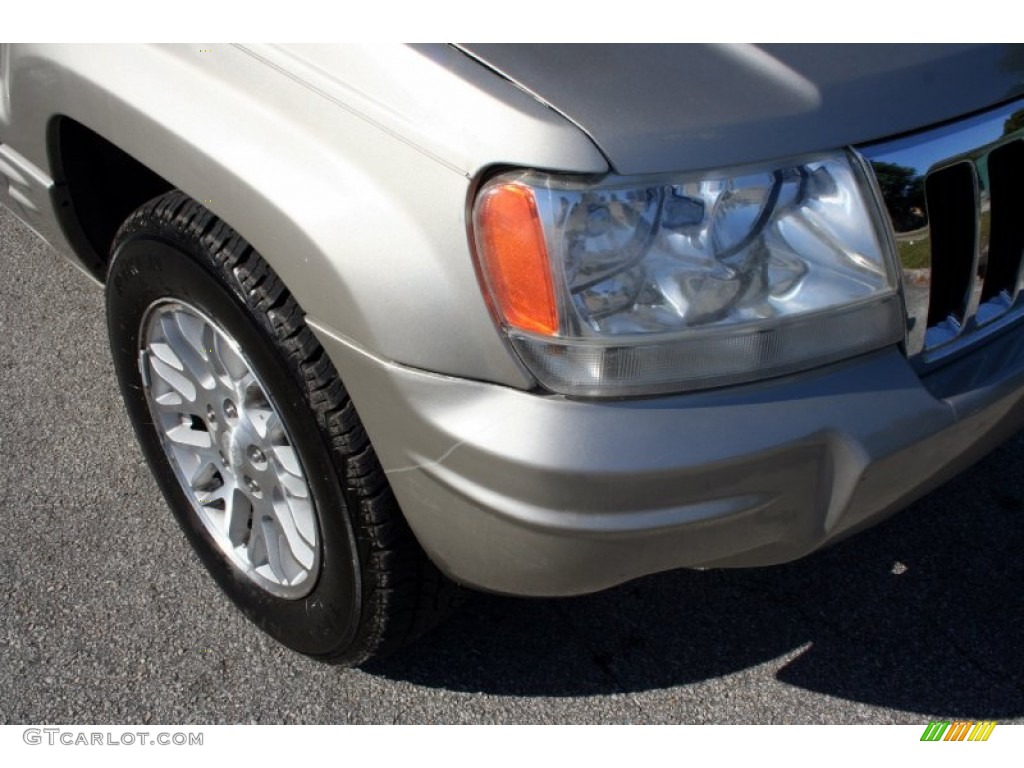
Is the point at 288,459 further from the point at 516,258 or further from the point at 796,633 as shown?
the point at 796,633

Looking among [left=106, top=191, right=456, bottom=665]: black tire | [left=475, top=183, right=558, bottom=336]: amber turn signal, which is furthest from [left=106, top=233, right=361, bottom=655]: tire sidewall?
[left=475, top=183, right=558, bottom=336]: amber turn signal

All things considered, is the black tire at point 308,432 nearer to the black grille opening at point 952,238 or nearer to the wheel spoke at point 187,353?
the wheel spoke at point 187,353

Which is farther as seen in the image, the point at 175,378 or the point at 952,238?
the point at 175,378

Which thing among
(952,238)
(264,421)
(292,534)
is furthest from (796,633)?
(264,421)

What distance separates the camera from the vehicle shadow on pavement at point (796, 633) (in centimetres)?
217

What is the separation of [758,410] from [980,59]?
0.67 meters

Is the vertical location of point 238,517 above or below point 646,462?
below

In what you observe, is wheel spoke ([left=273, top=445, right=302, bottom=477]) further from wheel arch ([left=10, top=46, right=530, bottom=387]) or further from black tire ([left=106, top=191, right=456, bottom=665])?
wheel arch ([left=10, top=46, right=530, bottom=387])

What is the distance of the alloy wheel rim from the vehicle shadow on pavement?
320mm

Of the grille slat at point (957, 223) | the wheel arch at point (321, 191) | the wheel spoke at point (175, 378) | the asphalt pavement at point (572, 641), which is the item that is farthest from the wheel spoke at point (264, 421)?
the grille slat at point (957, 223)

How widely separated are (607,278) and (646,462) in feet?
0.84

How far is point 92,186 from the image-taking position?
238 cm

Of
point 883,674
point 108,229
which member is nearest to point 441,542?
point 883,674

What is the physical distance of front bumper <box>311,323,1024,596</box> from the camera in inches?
60.1
